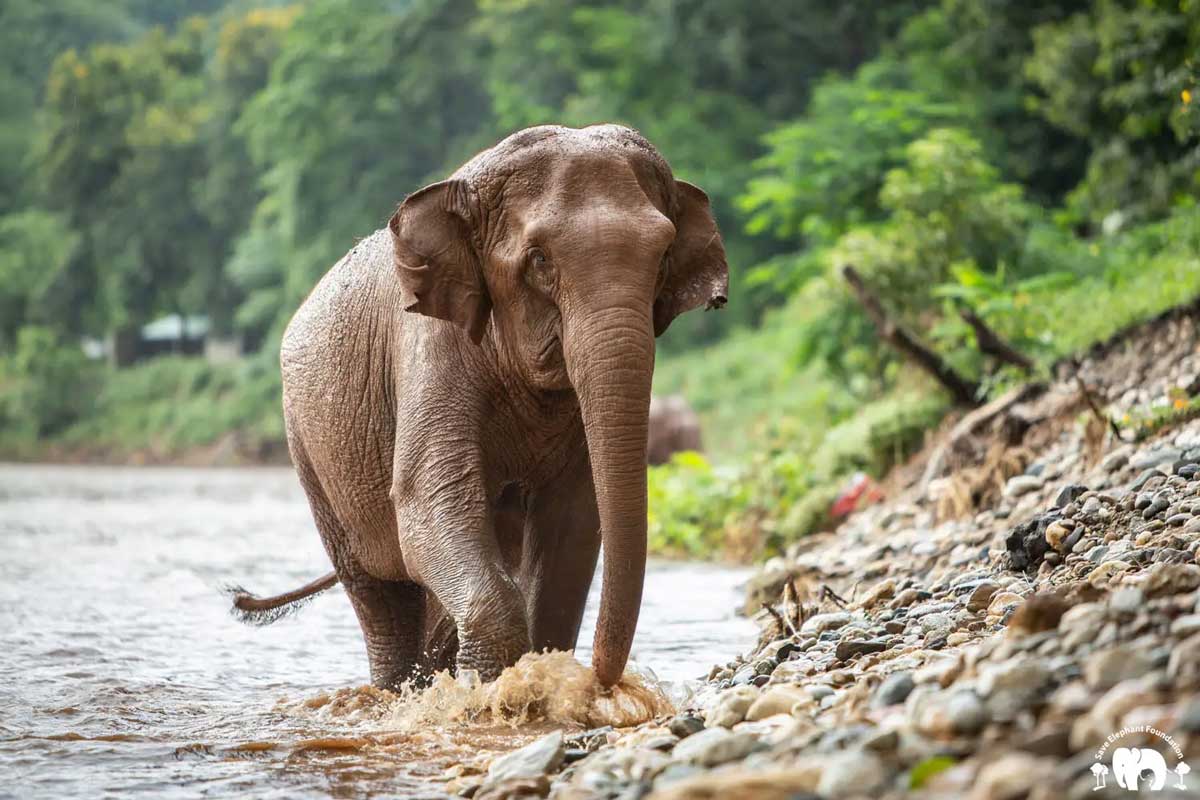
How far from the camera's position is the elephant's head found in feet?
16.6

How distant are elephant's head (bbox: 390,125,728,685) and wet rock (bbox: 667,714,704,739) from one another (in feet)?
1.88

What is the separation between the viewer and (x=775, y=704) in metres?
4.66

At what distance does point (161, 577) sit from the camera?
13016mm

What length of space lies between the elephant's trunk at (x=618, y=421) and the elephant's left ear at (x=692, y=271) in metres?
0.52

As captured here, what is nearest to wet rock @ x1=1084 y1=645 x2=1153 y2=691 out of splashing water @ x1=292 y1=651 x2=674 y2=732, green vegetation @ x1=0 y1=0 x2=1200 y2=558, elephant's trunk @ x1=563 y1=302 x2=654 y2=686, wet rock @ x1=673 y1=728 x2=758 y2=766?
wet rock @ x1=673 y1=728 x2=758 y2=766

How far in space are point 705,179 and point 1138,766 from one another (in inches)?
1297

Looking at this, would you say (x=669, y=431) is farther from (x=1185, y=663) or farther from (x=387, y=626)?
(x=1185, y=663)

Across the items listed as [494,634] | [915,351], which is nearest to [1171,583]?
[494,634]

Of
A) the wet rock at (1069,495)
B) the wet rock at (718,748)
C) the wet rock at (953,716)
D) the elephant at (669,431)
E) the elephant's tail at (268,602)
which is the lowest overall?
the wet rock at (718,748)

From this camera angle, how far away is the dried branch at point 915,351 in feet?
39.1

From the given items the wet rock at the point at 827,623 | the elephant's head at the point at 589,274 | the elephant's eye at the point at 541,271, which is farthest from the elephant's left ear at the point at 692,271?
the wet rock at the point at 827,623

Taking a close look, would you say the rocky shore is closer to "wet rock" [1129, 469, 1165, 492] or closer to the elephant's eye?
"wet rock" [1129, 469, 1165, 492]

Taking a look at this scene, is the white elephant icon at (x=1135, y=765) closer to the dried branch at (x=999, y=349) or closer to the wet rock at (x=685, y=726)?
the wet rock at (x=685, y=726)

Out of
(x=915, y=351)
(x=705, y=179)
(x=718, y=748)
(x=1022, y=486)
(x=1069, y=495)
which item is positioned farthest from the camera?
(x=705, y=179)
